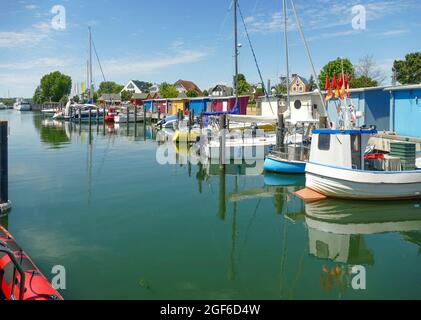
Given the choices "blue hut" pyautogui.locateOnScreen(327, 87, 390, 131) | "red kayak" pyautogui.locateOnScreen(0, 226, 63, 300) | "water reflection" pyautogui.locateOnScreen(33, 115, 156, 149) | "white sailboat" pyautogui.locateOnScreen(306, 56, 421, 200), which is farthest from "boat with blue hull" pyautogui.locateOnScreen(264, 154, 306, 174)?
"water reflection" pyautogui.locateOnScreen(33, 115, 156, 149)

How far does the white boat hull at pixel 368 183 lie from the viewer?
1366 centimetres

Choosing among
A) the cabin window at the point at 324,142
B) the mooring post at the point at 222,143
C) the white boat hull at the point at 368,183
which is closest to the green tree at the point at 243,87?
the mooring post at the point at 222,143

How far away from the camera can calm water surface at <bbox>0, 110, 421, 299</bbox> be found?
8281 mm

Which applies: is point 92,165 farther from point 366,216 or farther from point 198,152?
point 366,216

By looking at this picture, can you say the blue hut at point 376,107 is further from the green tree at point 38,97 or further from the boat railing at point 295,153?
the green tree at point 38,97

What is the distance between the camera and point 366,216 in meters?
13.1

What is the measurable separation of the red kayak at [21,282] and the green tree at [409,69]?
61221 mm

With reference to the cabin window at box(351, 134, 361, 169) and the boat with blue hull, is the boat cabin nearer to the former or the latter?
the cabin window at box(351, 134, 361, 169)

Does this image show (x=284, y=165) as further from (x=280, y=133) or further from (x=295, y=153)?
(x=280, y=133)

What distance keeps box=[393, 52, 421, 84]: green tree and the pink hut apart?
2561 cm

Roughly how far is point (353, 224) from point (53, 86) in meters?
132
